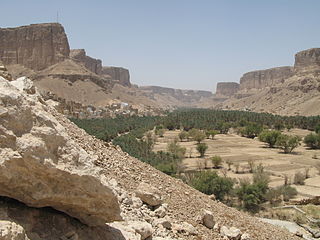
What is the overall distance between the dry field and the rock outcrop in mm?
93032

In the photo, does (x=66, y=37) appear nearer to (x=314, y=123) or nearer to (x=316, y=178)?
(x=314, y=123)

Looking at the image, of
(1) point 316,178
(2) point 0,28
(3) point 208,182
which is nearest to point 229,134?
(1) point 316,178

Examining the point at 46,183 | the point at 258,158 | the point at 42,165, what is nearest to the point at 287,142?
the point at 258,158

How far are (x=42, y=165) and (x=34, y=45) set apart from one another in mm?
131797

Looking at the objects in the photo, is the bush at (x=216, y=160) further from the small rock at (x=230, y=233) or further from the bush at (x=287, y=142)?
the small rock at (x=230, y=233)

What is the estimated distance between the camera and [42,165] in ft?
11.7

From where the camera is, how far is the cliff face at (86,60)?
168m

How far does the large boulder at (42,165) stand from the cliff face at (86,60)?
555 feet

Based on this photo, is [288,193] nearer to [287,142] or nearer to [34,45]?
[287,142]

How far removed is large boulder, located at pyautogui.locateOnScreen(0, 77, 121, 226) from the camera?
11.2 ft

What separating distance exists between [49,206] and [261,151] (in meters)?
51.5

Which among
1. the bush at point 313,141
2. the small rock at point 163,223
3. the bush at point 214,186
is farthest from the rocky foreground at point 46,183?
the bush at point 313,141

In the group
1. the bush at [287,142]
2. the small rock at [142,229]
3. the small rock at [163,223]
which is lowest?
the bush at [287,142]

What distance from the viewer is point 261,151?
52.4m
